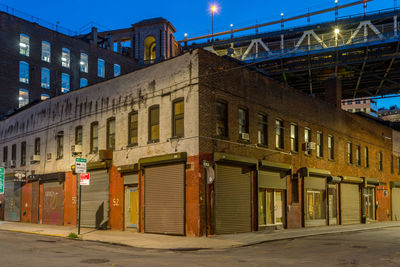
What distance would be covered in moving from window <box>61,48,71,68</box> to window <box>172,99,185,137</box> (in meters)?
43.9

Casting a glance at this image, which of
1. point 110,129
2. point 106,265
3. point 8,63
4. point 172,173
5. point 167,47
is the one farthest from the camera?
point 167,47

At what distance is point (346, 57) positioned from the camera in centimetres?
4662

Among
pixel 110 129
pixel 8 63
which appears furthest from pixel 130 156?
pixel 8 63

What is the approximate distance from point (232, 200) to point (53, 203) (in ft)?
45.1

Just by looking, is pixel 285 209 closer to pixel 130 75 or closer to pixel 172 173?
pixel 172 173

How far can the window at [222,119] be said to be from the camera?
20438 mm

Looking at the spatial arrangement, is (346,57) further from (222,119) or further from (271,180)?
(222,119)

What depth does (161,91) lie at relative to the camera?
68.8 ft

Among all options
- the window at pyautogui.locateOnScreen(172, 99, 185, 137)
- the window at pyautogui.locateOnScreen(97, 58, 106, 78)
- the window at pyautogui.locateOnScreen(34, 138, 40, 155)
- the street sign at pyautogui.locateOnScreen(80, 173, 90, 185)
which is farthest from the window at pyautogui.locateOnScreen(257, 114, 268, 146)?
the window at pyautogui.locateOnScreen(97, 58, 106, 78)

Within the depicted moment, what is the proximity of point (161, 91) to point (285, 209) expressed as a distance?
9.86 meters

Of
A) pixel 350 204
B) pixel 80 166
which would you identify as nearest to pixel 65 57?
pixel 350 204

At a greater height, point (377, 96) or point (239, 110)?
point (377, 96)

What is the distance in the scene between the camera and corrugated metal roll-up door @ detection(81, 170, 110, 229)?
23609mm

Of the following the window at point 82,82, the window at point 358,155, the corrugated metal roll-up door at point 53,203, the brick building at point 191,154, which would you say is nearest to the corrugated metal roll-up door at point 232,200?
the brick building at point 191,154
